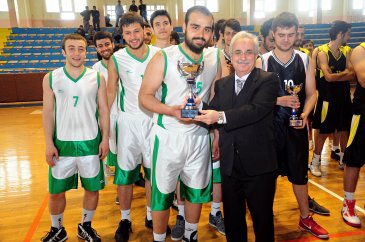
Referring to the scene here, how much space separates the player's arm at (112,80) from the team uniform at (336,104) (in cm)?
323

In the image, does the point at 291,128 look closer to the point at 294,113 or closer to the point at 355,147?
the point at 294,113

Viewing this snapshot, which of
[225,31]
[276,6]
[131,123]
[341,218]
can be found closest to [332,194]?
[341,218]

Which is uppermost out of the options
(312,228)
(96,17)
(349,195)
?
(96,17)

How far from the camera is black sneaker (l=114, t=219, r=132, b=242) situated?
316cm

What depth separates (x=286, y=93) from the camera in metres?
2.90

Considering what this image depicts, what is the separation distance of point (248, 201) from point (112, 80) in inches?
69.6

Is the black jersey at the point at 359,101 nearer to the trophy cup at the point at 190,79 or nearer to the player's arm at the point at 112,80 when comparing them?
the trophy cup at the point at 190,79

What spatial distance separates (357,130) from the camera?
3.19 meters

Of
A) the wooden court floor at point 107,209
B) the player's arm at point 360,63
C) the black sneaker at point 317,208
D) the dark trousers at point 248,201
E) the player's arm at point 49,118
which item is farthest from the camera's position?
the black sneaker at point 317,208

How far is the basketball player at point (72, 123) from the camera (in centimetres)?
288

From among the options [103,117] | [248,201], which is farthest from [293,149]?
[103,117]

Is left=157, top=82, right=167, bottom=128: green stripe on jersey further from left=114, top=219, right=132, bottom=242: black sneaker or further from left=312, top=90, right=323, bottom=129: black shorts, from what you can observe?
left=312, top=90, right=323, bottom=129: black shorts

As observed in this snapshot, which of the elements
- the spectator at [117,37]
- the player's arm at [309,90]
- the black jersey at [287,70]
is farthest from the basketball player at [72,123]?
the spectator at [117,37]

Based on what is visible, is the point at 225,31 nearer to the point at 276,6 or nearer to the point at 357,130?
the point at 357,130
